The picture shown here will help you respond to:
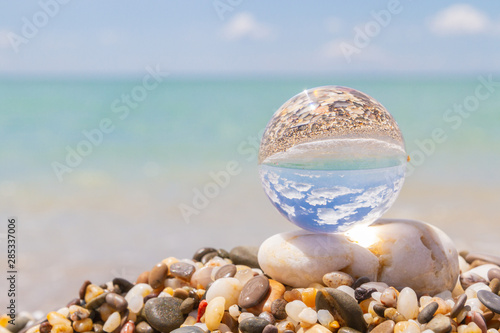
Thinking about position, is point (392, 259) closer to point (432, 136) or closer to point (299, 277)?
point (299, 277)

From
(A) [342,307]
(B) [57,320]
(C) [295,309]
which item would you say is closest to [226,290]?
(C) [295,309]

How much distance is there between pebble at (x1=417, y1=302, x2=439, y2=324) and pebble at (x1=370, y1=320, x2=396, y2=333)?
0.61ft

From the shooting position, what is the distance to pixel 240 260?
4.62 metres

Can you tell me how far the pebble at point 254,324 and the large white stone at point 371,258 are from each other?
0.55 meters

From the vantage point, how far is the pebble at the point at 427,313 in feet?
10.3

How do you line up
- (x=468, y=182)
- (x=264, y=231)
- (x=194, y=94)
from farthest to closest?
(x=194, y=94), (x=468, y=182), (x=264, y=231)

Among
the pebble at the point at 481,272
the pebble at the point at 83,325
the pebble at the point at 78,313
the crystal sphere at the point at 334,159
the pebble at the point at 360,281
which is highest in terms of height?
the crystal sphere at the point at 334,159

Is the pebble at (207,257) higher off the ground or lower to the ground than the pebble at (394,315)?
higher

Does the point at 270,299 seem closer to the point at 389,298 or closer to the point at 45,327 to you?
the point at 389,298

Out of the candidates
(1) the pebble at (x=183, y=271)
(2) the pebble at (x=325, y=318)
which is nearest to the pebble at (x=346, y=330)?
(2) the pebble at (x=325, y=318)

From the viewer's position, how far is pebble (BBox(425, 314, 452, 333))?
300 cm

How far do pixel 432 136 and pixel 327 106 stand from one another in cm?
1195

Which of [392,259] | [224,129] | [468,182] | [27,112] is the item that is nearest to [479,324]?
[392,259]

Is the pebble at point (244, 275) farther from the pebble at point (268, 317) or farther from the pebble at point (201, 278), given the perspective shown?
the pebble at point (268, 317)
